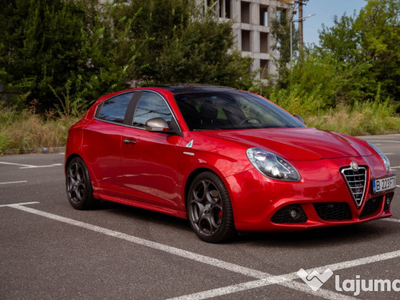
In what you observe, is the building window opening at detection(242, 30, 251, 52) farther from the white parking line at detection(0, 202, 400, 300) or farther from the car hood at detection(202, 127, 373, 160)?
the white parking line at detection(0, 202, 400, 300)

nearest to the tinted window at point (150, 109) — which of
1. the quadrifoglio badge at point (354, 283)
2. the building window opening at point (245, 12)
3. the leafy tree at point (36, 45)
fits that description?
the quadrifoglio badge at point (354, 283)

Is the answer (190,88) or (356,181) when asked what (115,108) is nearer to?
(190,88)

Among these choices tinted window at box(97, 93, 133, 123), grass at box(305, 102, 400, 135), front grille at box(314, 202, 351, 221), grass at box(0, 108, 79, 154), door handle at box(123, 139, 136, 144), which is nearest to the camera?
front grille at box(314, 202, 351, 221)

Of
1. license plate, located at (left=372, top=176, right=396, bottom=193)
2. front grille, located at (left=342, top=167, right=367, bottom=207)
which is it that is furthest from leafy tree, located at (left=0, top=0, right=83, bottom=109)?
front grille, located at (left=342, top=167, right=367, bottom=207)

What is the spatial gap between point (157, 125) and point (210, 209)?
3.47 feet

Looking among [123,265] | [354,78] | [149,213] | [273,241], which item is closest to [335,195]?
[273,241]

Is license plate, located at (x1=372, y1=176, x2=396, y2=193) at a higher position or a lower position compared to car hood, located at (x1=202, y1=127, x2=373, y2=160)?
lower

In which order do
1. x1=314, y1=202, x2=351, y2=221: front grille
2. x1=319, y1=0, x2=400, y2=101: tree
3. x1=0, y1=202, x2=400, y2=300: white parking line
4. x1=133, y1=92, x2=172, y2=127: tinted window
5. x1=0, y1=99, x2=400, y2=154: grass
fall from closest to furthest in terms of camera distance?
x1=0, y1=202, x2=400, y2=300: white parking line
x1=314, y1=202, x2=351, y2=221: front grille
x1=133, y1=92, x2=172, y2=127: tinted window
x1=0, y1=99, x2=400, y2=154: grass
x1=319, y1=0, x2=400, y2=101: tree

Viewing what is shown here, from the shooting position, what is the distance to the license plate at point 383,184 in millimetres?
5832

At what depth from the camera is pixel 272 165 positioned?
18.3 ft

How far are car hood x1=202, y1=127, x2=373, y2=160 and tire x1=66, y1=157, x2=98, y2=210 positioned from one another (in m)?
2.17

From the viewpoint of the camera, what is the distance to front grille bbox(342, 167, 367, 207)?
18.5ft

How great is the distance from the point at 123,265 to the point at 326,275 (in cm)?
157

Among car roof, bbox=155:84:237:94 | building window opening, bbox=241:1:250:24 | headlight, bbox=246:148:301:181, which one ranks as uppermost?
building window opening, bbox=241:1:250:24
